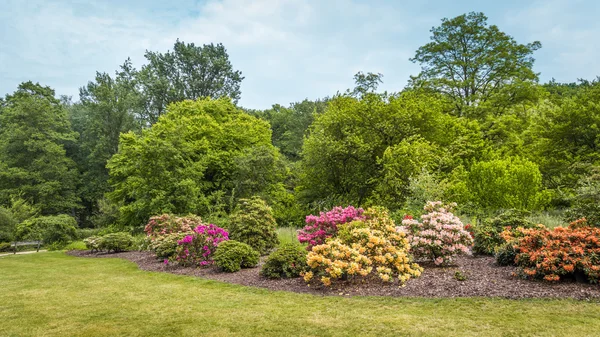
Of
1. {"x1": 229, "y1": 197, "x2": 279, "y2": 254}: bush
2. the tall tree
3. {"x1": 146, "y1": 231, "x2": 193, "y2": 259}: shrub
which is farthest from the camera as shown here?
the tall tree

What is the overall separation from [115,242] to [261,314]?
11.5 meters

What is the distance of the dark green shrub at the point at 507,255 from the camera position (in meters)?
7.07

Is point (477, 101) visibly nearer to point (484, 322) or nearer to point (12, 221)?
point (484, 322)

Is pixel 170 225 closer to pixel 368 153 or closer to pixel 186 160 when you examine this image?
pixel 186 160

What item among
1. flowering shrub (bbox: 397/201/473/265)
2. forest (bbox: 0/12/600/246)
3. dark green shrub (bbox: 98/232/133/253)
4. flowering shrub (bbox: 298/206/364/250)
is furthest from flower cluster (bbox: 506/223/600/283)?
dark green shrub (bbox: 98/232/133/253)

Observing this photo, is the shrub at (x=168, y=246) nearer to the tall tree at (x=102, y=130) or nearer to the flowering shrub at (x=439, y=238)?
the flowering shrub at (x=439, y=238)

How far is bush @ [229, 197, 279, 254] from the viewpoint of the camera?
1075cm

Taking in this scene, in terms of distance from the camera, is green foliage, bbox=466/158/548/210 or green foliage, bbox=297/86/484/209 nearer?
green foliage, bbox=466/158/548/210

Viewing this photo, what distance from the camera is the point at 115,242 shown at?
14.3m

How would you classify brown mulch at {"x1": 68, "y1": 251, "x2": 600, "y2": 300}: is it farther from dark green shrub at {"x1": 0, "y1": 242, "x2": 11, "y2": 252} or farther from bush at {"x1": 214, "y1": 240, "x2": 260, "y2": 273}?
dark green shrub at {"x1": 0, "y1": 242, "x2": 11, "y2": 252}

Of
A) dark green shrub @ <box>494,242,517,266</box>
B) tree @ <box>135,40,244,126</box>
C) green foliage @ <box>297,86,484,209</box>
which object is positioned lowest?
dark green shrub @ <box>494,242,517,266</box>

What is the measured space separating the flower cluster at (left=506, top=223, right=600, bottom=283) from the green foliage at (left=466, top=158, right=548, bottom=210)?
605 centimetres

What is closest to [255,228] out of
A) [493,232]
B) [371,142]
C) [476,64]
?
[493,232]

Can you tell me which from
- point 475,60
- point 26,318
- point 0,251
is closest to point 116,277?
point 26,318
